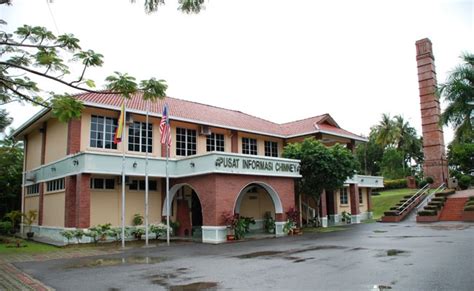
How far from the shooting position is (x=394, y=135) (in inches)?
2239

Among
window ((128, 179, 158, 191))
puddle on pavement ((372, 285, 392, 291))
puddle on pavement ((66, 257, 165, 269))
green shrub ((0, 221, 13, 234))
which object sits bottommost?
puddle on pavement ((66, 257, 165, 269))

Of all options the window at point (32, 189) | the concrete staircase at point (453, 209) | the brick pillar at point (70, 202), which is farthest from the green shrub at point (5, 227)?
the concrete staircase at point (453, 209)

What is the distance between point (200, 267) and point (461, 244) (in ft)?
30.1

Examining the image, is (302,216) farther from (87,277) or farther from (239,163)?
(87,277)

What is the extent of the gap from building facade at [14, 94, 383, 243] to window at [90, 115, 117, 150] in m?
0.05

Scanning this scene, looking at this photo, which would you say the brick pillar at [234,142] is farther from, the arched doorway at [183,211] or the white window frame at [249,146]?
the arched doorway at [183,211]

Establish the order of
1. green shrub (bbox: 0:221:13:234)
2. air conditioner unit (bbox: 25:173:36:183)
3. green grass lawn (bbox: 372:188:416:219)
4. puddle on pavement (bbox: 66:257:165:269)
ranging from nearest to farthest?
puddle on pavement (bbox: 66:257:165:269) → green shrub (bbox: 0:221:13:234) → air conditioner unit (bbox: 25:173:36:183) → green grass lawn (bbox: 372:188:416:219)

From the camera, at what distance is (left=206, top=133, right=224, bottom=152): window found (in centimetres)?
2448

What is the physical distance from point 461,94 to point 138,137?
16.2 metres

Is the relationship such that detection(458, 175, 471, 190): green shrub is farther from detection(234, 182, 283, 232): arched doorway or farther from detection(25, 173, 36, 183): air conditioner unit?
detection(25, 173, 36, 183): air conditioner unit

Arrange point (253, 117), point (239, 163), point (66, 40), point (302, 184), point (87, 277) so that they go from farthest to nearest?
1. point (253, 117)
2. point (302, 184)
3. point (239, 163)
4. point (87, 277)
5. point (66, 40)

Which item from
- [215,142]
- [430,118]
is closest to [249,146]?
[215,142]

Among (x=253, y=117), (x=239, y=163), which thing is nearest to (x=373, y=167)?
(x=253, y=117)

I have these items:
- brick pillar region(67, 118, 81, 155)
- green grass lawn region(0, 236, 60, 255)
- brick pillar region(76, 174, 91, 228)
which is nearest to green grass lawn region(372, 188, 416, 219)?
brick pillar region(76, 174, 91, 228)
